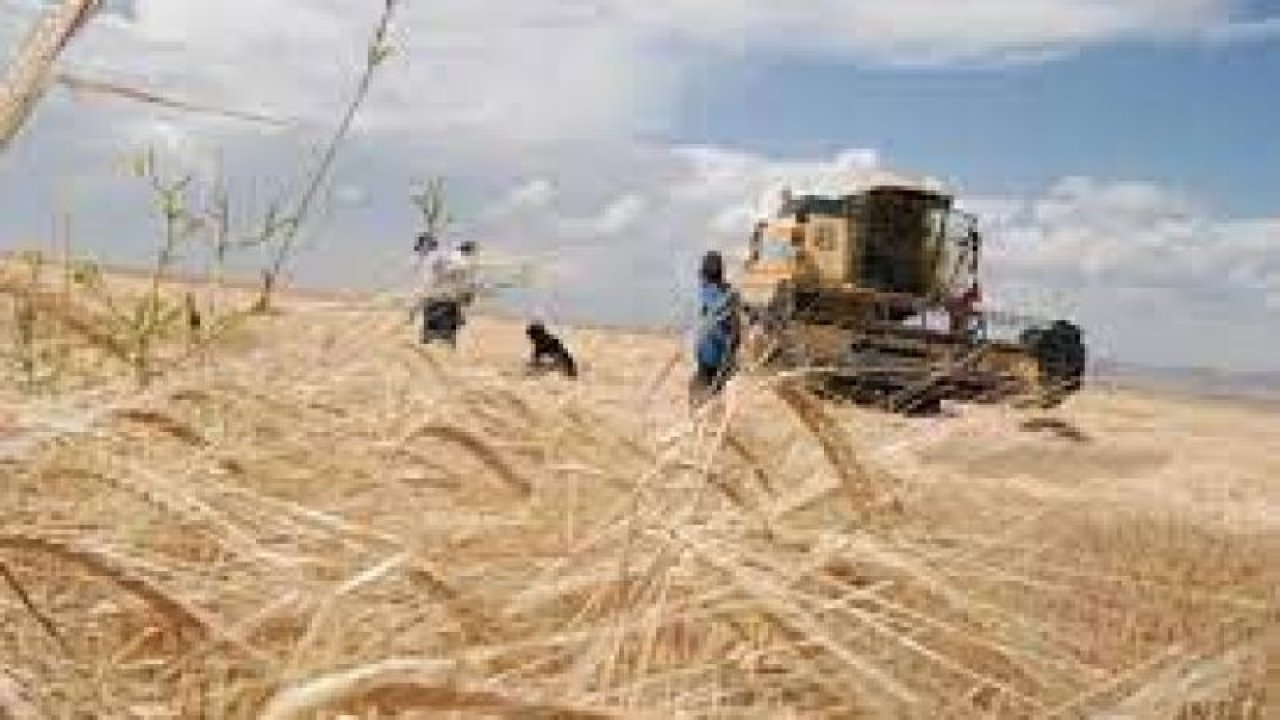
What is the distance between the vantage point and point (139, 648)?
5.01 ft

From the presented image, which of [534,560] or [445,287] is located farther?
[445,287]

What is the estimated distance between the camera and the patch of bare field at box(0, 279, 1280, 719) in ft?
4.38

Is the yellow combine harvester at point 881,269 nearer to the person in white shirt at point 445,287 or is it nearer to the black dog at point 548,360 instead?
the black dog at point 548,360

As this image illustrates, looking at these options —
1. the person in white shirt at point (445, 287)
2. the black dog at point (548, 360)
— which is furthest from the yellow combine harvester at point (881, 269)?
the person in white shirt at point (445, 287)

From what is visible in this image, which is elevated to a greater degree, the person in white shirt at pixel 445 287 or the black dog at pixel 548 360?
the person in white shirt at pixel 445 287

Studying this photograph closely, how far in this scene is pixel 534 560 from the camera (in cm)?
181

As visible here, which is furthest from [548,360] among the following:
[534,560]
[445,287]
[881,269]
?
[881,269]

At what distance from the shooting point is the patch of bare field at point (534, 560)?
4.38 feet

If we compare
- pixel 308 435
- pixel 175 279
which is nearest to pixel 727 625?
pixel 308 435

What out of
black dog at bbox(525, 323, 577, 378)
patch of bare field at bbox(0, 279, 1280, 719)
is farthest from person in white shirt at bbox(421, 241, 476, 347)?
black dog at bbox(525, 323, 577, 378)

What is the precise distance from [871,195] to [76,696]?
90.1 feet

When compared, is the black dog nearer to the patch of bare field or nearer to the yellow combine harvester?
the patch of bare field

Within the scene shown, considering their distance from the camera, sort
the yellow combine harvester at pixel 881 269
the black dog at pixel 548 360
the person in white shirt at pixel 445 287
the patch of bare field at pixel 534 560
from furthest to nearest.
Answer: the yellow combine harvester at pixel 881 269 → the black dog at pixel 548 360 → the person in white shirt at pixel 445 287 → the patch of bare field at pixel 534 560

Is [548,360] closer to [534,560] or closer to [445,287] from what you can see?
[445,287]
